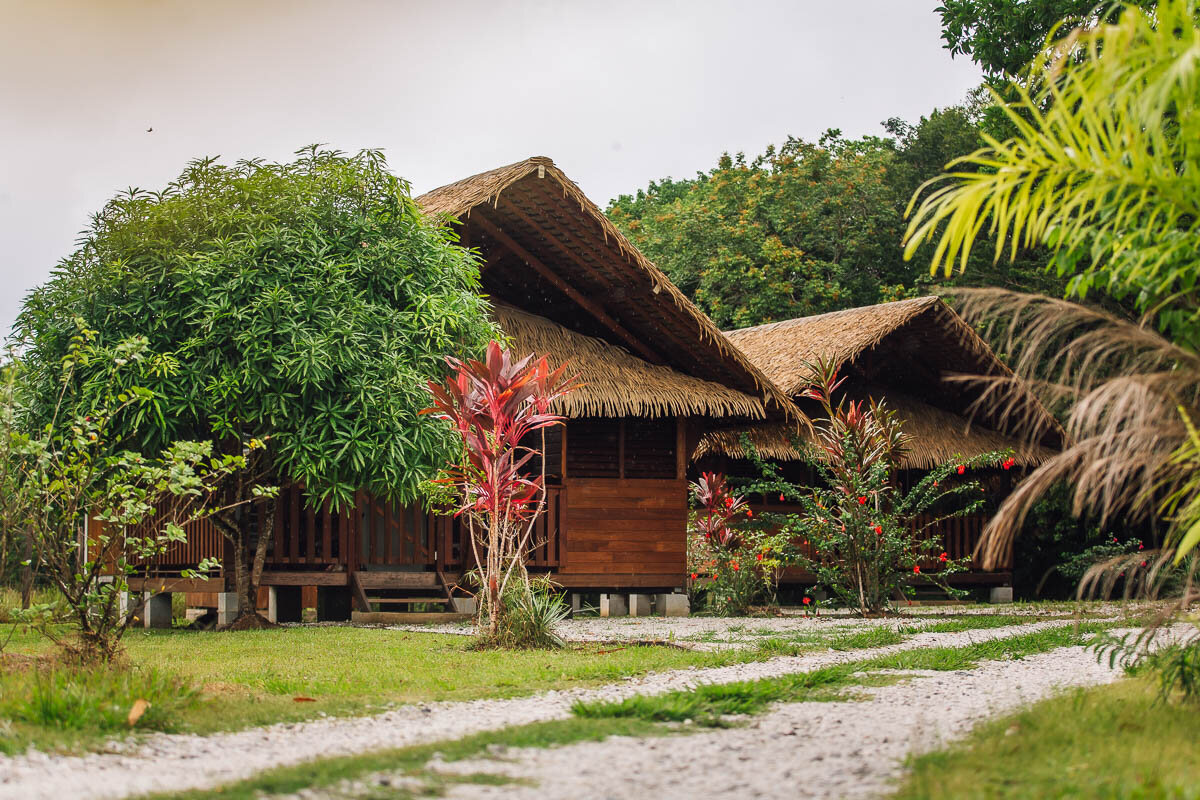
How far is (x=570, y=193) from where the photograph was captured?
38.0 feet

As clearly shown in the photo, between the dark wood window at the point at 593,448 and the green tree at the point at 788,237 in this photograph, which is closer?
the dark wood window at the point at 593,448

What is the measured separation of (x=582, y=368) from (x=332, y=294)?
3.28 m

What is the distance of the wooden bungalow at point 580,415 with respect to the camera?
11.6m

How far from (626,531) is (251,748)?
8825 millimetres

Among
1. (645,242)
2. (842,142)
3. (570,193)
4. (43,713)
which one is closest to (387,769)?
(43,713)

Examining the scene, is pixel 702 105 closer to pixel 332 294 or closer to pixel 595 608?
pixel 595 608

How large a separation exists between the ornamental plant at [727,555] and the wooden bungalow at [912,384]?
4.38ft

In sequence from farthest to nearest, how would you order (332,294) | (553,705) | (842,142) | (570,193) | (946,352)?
(842,142) < (946,352) < (570,193) < (332,294) < (553,705)

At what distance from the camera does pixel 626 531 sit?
12812 millimetres

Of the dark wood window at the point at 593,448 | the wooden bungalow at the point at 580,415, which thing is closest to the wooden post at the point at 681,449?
the wooden bungalow at the point at 580,415

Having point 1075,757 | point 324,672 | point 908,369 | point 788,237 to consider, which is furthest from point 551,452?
point 788,237

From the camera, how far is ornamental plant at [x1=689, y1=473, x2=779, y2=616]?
12.2 metres

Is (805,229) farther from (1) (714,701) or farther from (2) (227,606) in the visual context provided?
(1) (714,701)

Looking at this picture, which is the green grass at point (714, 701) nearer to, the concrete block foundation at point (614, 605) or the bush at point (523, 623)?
the bush at point (523, 623)
